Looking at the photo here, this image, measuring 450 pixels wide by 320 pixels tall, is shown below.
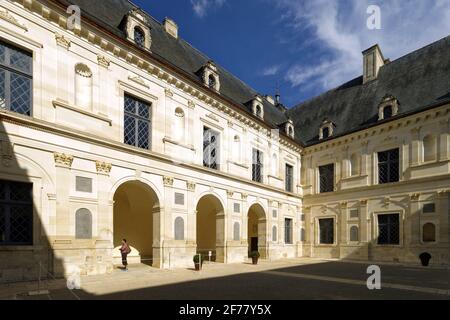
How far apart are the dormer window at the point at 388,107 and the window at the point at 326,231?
814cm

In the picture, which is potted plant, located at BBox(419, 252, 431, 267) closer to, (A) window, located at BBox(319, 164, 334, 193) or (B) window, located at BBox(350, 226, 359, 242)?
(B) window, located at BBox(350, 226, 359, 242)

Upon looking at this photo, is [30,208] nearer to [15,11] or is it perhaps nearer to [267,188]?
[15,11]

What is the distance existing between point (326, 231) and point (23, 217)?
787 inches

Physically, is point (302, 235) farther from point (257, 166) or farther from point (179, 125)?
point (179, 125)

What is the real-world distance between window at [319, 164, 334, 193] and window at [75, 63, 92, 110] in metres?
18.1

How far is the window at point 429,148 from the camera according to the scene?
18.7 metres

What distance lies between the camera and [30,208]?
10.3 m

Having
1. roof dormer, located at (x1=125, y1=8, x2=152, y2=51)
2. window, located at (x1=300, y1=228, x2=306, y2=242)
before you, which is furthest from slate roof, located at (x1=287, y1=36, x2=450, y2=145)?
roof dormer, located at (x1=125, y1=8, x2=152, y2=51)

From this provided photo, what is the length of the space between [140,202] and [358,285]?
10.8 meters

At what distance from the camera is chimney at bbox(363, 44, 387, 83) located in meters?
24.6

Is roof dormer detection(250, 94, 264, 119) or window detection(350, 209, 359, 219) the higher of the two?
roof dormer detection(250, 94, 264, 119)

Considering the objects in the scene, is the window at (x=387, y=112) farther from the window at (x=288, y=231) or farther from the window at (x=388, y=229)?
the window at (x=288, y=231)

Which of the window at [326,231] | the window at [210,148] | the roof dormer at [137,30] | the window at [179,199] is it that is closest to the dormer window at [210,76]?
the window at [210,148]
